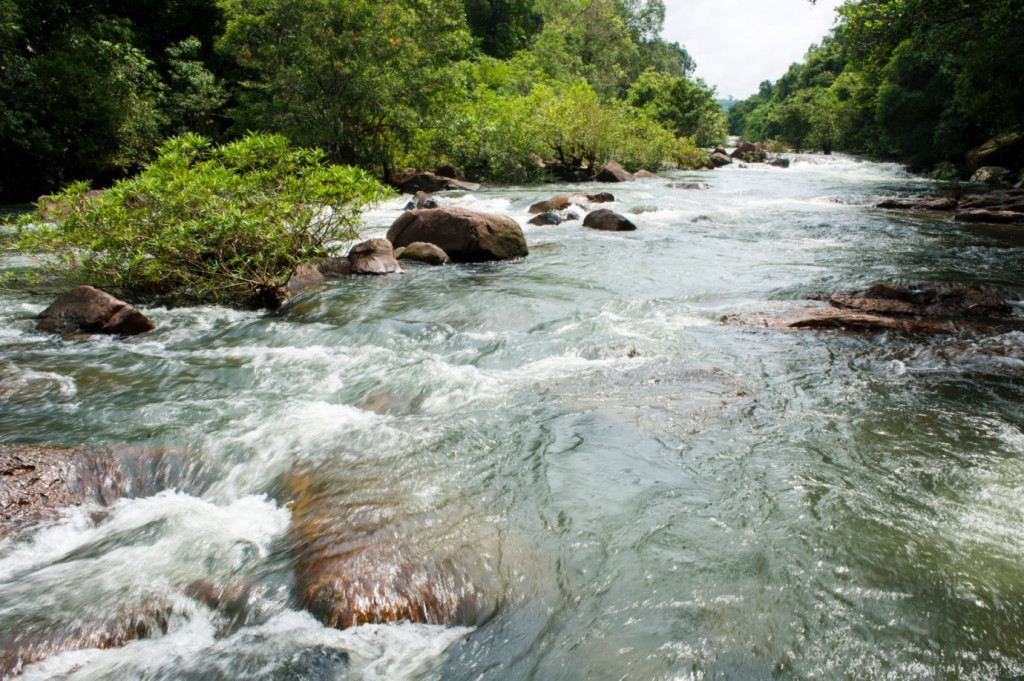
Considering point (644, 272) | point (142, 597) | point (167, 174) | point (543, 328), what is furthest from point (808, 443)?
point (167, 174)

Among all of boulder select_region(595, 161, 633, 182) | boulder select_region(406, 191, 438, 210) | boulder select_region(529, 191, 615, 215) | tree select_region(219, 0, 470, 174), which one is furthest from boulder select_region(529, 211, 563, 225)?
boulder select_region(595, 161, 633, 182)

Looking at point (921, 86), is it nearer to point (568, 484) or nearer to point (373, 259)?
point (373, 259)

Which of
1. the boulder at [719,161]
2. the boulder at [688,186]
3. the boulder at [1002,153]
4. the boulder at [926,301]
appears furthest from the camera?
the boulder at [719,161]

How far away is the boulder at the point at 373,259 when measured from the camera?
8992 mm

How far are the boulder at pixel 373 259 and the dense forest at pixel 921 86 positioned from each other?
413 inches

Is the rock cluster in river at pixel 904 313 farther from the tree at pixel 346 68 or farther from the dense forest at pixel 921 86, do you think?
the tree at pixel 346 68

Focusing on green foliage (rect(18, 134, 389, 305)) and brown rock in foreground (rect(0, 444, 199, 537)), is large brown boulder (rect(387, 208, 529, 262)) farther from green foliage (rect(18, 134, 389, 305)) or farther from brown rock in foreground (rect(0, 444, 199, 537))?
brown rock in foreground (rect(0, 444, 199, 537))

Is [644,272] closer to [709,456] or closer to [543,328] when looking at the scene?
[543,328]

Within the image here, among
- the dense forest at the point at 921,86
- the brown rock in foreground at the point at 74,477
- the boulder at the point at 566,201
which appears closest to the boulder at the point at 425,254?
the boulder at the point at 566,201

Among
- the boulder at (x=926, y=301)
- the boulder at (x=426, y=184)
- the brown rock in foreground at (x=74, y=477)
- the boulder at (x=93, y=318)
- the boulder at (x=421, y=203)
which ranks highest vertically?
the boulder at (x=426, y=184)

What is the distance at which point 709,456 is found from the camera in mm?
3648

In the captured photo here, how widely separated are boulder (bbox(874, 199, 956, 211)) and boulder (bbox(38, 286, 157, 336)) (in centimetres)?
1597

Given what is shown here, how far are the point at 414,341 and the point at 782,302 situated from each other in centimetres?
419

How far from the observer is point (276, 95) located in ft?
57.1
